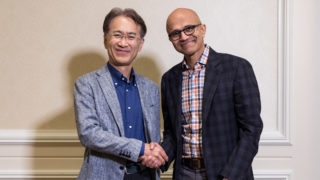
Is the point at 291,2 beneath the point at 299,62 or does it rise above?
above

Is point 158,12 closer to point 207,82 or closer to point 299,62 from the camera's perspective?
point 207,82

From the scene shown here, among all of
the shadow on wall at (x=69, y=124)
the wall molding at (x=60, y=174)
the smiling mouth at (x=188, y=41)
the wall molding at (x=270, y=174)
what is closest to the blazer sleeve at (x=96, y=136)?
the smiling mouth at (x=188, y=41)

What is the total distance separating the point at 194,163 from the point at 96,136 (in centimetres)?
52

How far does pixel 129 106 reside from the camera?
153 centimetres

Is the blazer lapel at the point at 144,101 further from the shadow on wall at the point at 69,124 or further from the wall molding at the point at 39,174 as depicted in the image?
the wall molding at the point at 39,174

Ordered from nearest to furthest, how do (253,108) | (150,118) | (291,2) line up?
1. (253,108)
2. (150,118)
3. (291,2)

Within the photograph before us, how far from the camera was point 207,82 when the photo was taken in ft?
4.90

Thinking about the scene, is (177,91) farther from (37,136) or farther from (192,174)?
(37,136)

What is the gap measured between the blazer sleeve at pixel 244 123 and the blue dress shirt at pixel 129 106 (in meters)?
0.48

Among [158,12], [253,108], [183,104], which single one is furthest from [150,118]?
[158,12]

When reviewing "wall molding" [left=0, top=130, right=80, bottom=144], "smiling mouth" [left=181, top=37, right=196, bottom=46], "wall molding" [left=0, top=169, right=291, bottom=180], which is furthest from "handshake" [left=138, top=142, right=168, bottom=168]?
"wall molding" [left=0, top=130, right=80, bottom=144]

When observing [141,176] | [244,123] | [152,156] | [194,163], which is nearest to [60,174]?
[141,176]

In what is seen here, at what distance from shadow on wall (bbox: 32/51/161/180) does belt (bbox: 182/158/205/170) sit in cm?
83

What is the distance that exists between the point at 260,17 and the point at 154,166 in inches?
55.3
